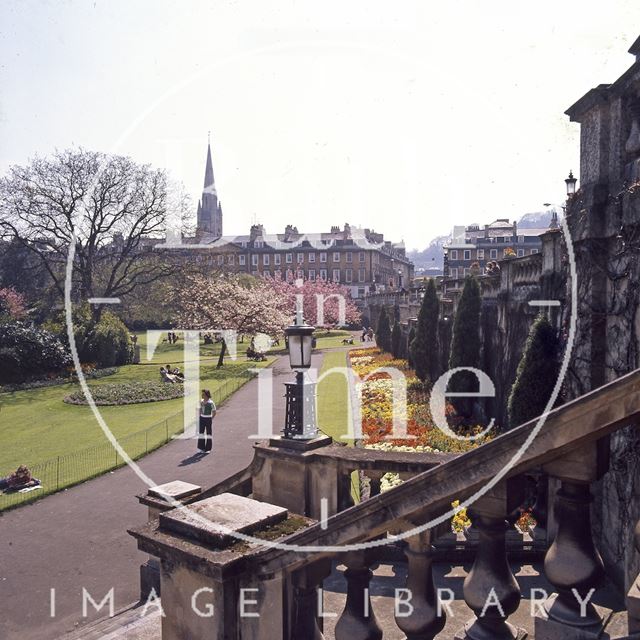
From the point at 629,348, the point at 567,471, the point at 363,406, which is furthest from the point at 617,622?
the point at 363,406

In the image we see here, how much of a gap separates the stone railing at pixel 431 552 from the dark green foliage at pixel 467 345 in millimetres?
16804

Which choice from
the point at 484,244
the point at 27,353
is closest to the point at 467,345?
the point at 27,353

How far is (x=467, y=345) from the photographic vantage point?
1977 cm

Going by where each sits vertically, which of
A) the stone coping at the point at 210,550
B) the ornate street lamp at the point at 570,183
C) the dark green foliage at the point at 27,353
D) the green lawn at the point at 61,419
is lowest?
the green lawn at the point at 61,419

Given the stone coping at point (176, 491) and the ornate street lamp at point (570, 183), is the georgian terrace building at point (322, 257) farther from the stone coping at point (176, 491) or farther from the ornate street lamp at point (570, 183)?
the stone coping at point (176, 491)

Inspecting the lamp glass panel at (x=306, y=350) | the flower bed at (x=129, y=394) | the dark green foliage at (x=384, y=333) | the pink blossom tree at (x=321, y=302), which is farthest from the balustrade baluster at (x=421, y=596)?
the pink blossom tree at (x=321, y=302)

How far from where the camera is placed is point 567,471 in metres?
2.57

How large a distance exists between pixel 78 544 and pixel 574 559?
33.2 feet

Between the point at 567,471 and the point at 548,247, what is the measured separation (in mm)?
10326

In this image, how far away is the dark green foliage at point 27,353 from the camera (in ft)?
102

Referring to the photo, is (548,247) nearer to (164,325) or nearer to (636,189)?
(636,189)

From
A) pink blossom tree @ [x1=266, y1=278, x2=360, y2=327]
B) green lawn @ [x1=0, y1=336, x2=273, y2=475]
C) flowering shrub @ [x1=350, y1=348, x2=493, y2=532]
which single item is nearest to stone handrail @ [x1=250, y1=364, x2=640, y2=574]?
flowering shrub @ [x1=350, y1=348, x2=493, y2=532]

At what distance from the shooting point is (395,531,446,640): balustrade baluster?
123 inches

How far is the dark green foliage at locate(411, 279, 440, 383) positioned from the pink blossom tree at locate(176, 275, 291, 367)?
1691 cm
